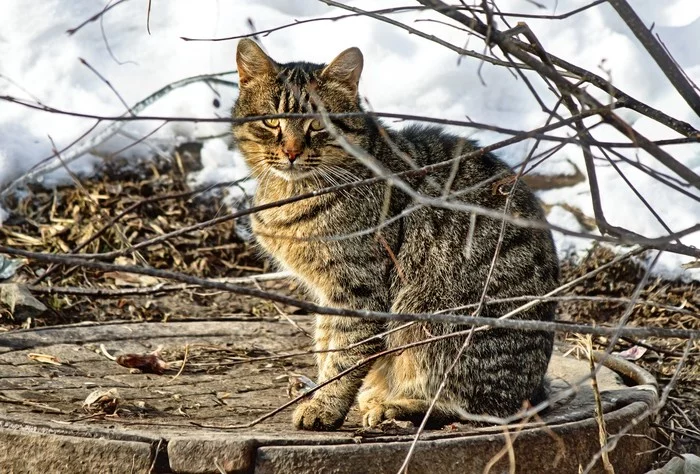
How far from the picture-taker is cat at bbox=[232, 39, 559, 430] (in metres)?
3.40

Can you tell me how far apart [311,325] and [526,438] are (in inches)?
76.4

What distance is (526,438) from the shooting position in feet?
9.65

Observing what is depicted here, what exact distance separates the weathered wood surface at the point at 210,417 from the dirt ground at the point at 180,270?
0.20 metres

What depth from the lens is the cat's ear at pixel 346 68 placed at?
376cm

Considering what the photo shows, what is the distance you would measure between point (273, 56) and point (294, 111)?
2894 mm

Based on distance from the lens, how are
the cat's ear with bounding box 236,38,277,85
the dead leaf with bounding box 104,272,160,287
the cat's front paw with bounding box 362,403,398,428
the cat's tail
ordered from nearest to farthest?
the cat's front paw with bounding box 362,403,398,428 → the cat's tail → the cat's ear with bounding box 236,38,277,85 → the dead leaf with bounding box 104,272,160,287

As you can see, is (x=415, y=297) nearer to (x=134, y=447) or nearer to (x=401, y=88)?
(x=134, y=447)

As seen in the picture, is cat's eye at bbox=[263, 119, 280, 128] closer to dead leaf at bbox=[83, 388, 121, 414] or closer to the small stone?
dead leaf at bbox=[83, 388, 121, 414]

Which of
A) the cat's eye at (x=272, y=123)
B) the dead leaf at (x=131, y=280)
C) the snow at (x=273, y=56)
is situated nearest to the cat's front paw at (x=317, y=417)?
the cat's eye at (x=272, y=123)

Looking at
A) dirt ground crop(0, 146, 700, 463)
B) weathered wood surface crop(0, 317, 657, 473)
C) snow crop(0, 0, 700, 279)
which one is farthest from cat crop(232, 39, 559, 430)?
snow crop(0, 0, 700, 279)

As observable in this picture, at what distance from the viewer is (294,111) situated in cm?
359

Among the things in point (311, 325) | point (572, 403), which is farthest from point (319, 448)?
point (311, 325)

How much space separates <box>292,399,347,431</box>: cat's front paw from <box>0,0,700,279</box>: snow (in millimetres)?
2703

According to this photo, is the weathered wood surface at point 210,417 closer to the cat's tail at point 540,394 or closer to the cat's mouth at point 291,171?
the cat's tail at point 540,394
